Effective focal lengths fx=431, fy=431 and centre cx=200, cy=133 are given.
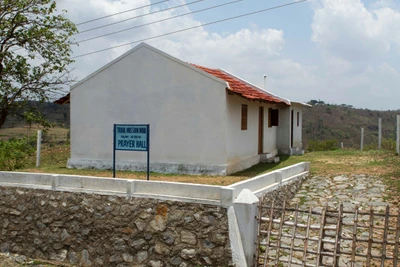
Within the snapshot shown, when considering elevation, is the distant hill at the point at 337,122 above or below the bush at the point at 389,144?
above

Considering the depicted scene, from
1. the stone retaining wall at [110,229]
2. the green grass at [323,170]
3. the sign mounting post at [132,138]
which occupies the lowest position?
the stone retaining wall at [110,229]

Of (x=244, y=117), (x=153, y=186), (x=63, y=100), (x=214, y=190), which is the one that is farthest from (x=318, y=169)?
(x=63, y=100)

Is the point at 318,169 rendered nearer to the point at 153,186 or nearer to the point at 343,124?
the point at 153,186

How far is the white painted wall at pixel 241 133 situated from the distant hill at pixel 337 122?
2632 centimetres

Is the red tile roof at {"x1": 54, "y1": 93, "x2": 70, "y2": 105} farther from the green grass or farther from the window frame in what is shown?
the window frame

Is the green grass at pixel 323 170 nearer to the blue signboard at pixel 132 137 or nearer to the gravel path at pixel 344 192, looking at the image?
the gravel path at pixel 344 192

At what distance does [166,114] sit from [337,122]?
41.3 meters

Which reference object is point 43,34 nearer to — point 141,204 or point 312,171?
point 141,204

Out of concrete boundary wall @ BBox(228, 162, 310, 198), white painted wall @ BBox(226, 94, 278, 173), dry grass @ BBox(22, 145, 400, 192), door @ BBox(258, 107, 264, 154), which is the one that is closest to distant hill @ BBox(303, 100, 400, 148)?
dry grass @ BBox(22, 145, 400, 192)

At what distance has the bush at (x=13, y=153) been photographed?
16.9 meters

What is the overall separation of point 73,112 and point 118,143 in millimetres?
5450

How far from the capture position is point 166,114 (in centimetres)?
1466

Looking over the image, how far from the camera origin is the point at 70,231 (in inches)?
405

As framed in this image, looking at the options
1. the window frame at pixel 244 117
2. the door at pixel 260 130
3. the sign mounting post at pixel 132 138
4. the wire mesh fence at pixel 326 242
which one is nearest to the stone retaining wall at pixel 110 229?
the wire mesh fence at pixel 326 242
